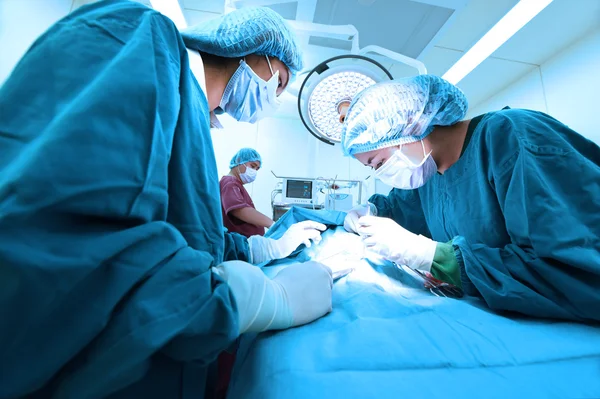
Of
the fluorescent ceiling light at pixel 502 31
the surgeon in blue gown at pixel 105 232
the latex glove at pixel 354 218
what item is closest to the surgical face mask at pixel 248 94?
the surgeon in blue gown at pixel 105 232

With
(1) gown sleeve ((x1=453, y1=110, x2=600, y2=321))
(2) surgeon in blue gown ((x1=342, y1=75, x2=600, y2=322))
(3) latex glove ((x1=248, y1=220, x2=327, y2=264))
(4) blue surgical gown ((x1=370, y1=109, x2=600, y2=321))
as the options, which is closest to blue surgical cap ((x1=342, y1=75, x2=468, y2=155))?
(2) surgeon in blue gown ((x1=342, y1=75, x2=600, y2=322))

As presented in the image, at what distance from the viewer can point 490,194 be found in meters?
0.82

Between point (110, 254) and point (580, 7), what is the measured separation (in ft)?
8.64

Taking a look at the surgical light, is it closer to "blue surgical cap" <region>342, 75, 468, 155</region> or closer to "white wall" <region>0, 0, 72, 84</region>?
"blue surgical cap" <region>342, 75, 468, 155</region>

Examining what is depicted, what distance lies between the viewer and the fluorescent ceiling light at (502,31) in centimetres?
120

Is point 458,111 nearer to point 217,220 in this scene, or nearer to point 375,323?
point 375,323

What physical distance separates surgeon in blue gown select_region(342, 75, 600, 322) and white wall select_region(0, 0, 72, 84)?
5.28 feet

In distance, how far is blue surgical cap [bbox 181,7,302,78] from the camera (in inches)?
27.6

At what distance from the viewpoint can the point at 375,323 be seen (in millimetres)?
537

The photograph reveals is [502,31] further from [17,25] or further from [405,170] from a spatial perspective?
[17,25]

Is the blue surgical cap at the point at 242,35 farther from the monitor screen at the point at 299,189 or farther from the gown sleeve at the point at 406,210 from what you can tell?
the monitor screen at the point at 299,189

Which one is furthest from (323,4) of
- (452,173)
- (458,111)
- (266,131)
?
(266,131)

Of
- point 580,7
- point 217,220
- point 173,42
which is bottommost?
point 217,220

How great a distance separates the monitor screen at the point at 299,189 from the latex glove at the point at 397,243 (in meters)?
1.55
